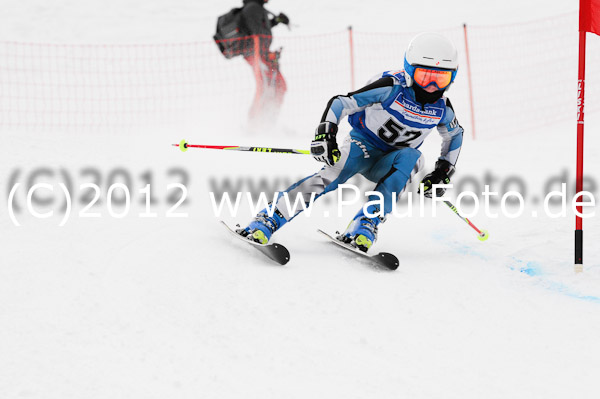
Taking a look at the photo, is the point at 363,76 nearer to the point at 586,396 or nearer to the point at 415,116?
the point at 415,116

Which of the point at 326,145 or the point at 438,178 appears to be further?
the point at 438,178

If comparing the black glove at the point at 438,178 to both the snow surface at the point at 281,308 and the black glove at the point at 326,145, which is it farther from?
the black glove at the point at 326,145

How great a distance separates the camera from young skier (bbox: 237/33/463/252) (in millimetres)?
4352

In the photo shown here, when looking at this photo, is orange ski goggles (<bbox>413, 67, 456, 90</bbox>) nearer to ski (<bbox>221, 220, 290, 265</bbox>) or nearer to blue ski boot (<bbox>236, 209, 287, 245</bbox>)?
blue ski boot (<bbox>236, 209, 287, 245</bbox>)

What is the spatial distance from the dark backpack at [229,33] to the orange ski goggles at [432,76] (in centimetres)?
474

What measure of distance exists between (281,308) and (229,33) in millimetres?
5834

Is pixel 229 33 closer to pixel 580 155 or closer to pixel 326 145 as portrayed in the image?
pixel 326 145

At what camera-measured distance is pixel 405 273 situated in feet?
14.3

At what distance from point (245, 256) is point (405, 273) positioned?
1.04 meters

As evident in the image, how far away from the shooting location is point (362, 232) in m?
4.50

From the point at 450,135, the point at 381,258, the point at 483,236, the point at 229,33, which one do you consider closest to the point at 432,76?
the point at 450,135

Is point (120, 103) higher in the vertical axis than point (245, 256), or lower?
higher

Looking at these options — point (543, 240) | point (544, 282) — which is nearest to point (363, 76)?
point (543, 240)

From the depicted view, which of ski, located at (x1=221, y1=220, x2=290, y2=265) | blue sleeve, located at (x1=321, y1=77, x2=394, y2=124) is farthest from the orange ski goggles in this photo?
ski, located at (x1=221, y1=220, x2=290, y2=265)
